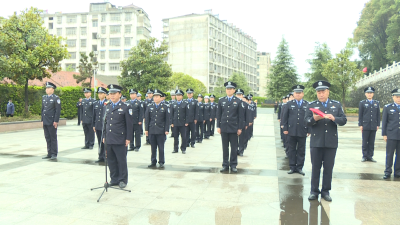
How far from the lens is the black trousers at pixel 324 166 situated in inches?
216

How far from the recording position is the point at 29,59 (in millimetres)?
17312

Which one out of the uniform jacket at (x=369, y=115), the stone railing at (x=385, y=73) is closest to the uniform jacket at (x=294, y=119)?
the uniform jacket at (x=369, y=115)

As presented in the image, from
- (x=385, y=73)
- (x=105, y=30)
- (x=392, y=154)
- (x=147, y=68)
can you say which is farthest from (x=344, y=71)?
(x=105, y=30)

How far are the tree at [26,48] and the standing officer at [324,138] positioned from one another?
53.3 ft

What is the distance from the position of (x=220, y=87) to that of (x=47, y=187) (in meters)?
66.2

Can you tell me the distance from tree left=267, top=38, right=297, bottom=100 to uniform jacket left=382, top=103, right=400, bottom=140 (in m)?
42.3

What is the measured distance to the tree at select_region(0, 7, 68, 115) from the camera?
16.7 m

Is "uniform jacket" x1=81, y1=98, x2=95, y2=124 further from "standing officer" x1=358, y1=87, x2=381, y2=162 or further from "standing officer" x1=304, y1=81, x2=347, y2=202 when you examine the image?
"standing officer" x1=358, y1=87, x2=381, y2=162

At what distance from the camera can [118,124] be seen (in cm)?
620

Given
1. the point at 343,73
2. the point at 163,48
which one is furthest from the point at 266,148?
the point at 343,73

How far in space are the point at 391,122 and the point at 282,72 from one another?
142 ft

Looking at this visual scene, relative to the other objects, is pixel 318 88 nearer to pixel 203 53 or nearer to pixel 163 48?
pixel 163 48

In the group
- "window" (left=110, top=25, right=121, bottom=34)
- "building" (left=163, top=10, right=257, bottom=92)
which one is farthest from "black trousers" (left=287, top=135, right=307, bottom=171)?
"building" (left=163, top=10, right=257, bottom=92)

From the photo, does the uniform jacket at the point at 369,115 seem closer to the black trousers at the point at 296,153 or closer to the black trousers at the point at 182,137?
the black trousers at the point at 296,153
